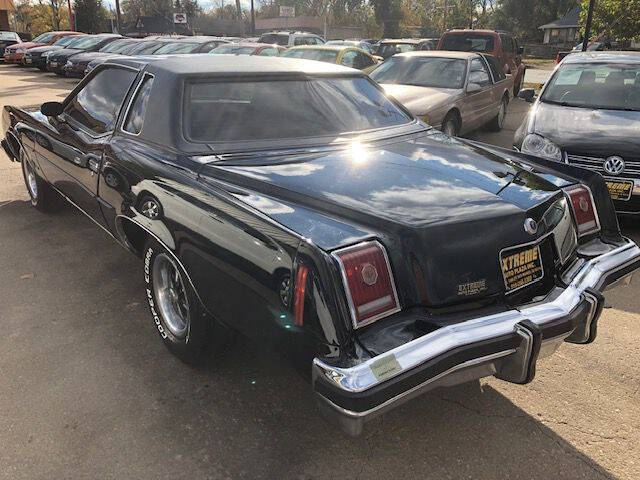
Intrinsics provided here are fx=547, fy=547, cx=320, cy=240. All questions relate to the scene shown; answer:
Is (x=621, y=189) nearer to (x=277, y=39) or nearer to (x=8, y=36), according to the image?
(x=277, y=39)

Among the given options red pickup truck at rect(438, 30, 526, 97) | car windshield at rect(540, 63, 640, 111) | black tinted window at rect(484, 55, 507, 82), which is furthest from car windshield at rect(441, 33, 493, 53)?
car windshield at rect(540, 63, 640, 111)

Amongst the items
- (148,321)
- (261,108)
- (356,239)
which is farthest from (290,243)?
(148,321)

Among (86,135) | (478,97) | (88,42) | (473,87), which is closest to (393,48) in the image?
(88,42)

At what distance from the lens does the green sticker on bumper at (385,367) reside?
6.25 feet

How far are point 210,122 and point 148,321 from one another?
4.49 ft

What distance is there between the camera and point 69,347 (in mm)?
3232

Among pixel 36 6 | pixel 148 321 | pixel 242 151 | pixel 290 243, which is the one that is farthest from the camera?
pixel 36 6

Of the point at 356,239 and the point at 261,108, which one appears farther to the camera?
the point at 261,108

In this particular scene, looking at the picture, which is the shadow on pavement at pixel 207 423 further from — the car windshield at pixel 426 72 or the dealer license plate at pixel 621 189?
the car windshield at pixel 426 72

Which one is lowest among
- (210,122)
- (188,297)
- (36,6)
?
(188,297)

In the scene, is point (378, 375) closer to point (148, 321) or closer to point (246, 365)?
point (246, 365)

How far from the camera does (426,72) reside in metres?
8.35

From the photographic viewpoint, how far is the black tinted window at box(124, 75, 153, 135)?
3.32 m

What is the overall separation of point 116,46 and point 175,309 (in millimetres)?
17405
